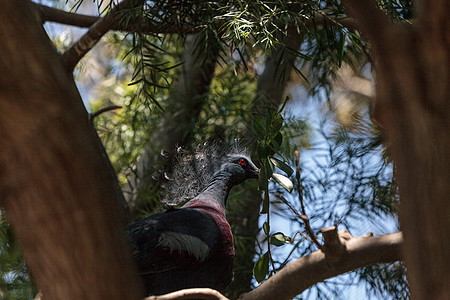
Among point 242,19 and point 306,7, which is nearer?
point 242,19

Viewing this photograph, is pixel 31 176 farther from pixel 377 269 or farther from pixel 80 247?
pixel 377 269

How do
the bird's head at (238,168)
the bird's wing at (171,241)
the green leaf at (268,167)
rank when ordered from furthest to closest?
1. the bird's head at (238,168)
2. the bird's wing at (171,241)
3. the green leaf at (268,167)

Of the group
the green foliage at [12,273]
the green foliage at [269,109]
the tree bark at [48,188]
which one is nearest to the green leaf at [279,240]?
the green foliage at [269,109]

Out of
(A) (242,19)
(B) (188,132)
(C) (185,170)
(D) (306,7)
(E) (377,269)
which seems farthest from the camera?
(B) (188,132)

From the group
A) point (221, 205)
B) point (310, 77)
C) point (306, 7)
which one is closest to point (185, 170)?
point (221, 205)

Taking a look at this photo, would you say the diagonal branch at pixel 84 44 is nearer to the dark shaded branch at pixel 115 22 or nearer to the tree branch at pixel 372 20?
the dark shaded branch at pixel 115 22

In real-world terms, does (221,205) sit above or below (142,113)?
below

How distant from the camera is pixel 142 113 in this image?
260cm

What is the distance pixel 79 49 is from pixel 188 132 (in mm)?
692

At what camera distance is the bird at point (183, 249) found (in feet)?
4.83

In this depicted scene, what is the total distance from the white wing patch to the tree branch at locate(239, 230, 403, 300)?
1.95ft

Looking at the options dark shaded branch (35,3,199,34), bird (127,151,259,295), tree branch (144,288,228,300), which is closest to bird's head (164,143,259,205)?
bird (127,151,259,295)

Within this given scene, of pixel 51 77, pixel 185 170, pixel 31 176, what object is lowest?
pixel 31 176

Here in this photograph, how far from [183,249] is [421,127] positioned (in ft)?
3.04
